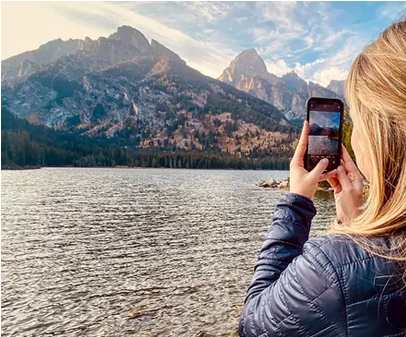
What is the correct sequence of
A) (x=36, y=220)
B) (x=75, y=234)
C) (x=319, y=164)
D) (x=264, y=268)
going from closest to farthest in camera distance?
(x=264, y=268), (x=319, y=164), (x=75, y=234), (x=36, y=220)

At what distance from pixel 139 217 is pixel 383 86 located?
117 ft

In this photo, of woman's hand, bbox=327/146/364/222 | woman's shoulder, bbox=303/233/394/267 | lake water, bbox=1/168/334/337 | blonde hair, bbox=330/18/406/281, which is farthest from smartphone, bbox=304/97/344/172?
lake water, bbox=1/168/334/337

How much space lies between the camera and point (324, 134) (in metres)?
2.89

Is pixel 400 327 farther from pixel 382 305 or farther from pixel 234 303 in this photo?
pixel 234 303

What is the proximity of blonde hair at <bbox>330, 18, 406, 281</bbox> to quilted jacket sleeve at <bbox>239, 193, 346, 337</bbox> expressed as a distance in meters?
0.26

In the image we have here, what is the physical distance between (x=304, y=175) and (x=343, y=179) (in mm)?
328

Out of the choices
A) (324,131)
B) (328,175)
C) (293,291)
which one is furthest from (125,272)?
(293,291)

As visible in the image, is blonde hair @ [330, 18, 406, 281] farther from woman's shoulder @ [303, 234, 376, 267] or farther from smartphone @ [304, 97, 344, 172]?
smartphone @ [304, 97, 344, 172]

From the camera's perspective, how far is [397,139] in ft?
6.31

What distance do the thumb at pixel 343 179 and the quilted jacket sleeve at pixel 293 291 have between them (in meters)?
0.44

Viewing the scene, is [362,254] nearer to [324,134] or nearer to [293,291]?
[293,291]

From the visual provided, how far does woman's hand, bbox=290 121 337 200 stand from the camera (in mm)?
2439

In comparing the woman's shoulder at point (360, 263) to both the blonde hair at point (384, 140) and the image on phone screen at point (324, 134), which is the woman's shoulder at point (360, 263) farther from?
the image on phone screen at point (324, 134)

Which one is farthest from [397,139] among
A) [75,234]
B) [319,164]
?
[75,234]
